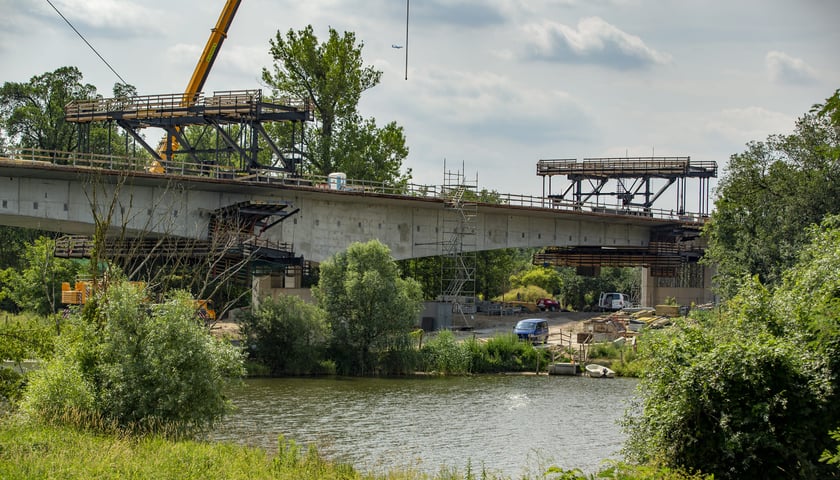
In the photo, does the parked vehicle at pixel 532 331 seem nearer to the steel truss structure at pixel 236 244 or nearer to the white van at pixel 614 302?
the steel truss structure at pixel 236 244

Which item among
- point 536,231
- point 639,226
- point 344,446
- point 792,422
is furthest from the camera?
point 639,226

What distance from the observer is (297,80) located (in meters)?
77.7

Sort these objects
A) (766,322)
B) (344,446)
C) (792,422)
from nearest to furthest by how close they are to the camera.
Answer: (792,422), (766,322), (344,446)

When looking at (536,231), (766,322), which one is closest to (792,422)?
(766,322)

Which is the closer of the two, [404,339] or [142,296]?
[142,296]

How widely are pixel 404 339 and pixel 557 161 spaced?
39046 mm

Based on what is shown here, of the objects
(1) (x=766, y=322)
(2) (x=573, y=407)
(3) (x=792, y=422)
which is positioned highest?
(1) (x=766, y=322)

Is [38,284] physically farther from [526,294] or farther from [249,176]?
[526,294]

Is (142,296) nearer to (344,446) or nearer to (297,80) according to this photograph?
(344,446)

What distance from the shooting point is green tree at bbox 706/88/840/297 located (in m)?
51.8

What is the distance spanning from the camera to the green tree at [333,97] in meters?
76.9

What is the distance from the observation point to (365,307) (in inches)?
2028

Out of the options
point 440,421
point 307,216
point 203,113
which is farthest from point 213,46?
point 440,421

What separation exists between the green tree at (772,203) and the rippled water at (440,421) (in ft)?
35.0
